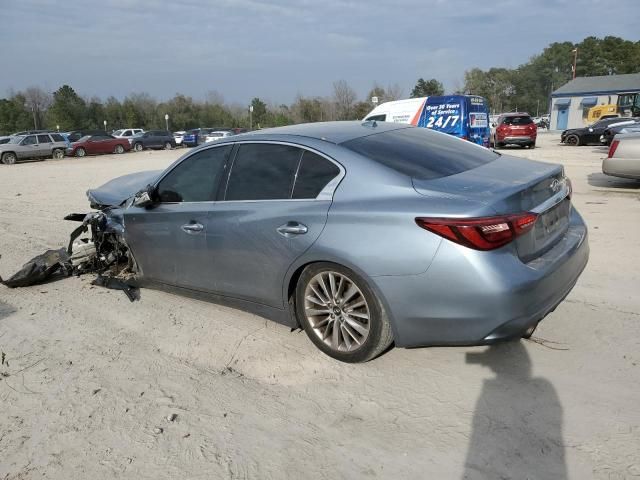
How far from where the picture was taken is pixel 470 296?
9.29 ft

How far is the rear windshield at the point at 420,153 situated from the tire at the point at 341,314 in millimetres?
809

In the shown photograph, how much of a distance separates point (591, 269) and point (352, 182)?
3218 millimetres

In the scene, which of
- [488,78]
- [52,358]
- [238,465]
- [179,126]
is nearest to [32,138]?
[52,358]

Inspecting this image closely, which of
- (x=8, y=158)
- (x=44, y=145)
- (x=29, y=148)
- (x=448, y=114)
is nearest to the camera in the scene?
(x=448, y=114)

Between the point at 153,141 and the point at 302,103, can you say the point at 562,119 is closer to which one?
the point at 302,103

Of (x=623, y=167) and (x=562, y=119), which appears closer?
(x=623, y=167)

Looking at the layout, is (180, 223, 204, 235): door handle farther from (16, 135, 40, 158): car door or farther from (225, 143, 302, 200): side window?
(16, 135, 40, 158): car door

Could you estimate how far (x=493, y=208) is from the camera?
114 inches

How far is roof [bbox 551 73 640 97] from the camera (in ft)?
167

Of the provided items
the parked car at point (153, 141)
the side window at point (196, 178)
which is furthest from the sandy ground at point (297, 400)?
the parked car at point (153, 141)

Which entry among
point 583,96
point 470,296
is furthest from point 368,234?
point 583,96

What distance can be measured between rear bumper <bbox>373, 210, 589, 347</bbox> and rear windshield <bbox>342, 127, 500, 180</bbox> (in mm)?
709

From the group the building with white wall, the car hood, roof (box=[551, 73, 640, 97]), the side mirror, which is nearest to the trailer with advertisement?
the car hood

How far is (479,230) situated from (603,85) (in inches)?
2366
